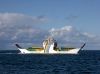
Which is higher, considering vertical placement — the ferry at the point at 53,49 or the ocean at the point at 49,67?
the ferry at the point at 53,49

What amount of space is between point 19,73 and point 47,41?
398 feet

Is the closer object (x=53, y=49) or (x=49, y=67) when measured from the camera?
(x=49, y=67)

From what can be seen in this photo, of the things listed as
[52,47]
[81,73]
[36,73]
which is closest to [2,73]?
[36,73]

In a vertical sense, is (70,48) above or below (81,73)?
above

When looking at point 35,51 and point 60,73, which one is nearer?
point 60,73

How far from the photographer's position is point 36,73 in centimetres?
6391

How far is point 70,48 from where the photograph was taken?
185 metres

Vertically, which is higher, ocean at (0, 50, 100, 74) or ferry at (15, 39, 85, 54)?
ferry at (15, 39, 85, 54)

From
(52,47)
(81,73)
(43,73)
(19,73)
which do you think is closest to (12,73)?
(19,73)

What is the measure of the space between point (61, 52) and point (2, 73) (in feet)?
411

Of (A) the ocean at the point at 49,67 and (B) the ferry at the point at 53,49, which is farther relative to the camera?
(B) the ferry at the point at 53,49

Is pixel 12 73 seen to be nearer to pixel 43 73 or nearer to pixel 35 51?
pixel 43 73

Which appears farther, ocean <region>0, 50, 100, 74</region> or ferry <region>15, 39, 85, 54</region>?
ferry <region>15, 39, 85, 54</region>

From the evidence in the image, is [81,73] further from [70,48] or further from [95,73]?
[70,48]
